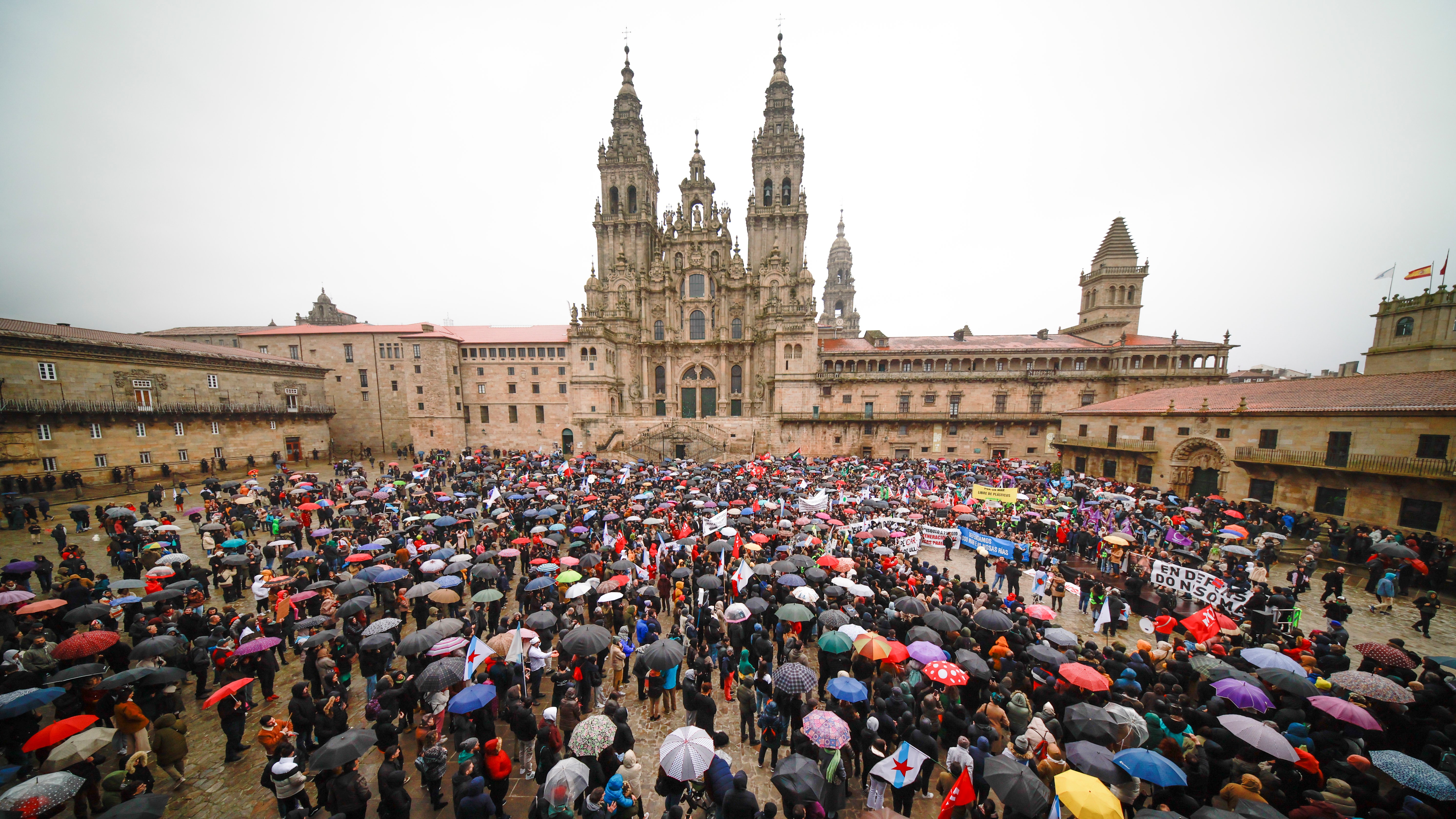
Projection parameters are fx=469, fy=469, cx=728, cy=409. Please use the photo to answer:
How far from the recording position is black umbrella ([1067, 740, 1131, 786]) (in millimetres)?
5949

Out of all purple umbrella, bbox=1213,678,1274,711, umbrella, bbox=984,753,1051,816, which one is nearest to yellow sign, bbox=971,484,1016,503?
purple umbrella, bbox=1213,678,1274,711

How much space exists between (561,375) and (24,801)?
46933mm

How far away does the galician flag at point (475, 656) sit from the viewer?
8250 millimetres

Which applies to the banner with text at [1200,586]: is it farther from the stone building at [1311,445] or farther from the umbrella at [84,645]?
the umbrella at [84,645]

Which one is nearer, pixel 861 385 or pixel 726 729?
pixel 726 729

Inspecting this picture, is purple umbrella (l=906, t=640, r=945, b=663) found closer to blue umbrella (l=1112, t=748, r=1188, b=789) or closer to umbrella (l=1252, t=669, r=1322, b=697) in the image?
blue umbrella (l=1112, t=748, r=1188, b=789)

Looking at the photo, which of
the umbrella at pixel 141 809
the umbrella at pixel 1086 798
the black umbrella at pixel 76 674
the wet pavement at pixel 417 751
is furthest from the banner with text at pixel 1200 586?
the black umbrella at pixel 76 674

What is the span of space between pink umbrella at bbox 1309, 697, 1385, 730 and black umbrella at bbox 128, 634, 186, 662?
62.7ft

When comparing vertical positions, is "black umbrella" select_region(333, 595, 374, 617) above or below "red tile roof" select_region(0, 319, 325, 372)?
below

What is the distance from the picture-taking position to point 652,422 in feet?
139

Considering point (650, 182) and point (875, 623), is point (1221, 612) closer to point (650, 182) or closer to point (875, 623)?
point (875, 623)

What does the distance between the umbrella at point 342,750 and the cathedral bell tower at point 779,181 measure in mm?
47364

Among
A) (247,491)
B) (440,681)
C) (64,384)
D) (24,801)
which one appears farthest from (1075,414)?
(64,384)

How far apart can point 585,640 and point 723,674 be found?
10.3ft
